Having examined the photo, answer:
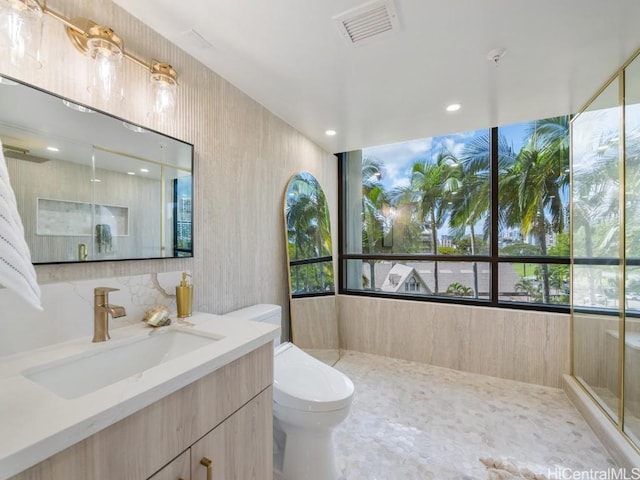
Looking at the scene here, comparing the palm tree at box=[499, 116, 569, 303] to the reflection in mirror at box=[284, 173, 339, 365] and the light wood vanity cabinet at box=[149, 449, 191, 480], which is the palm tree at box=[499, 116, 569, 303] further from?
the light wood vanity cabinet at box=[149, 449, 191, 480]

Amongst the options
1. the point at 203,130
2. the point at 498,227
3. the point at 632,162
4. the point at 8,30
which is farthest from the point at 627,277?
the point at 8,30

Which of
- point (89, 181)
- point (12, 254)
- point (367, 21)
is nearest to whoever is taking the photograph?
point (12, 254)

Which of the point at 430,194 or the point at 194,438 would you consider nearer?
the point at 194,438

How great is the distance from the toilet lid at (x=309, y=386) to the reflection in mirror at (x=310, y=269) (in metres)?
0.81

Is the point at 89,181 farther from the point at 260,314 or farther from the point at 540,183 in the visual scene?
the point at 540,183

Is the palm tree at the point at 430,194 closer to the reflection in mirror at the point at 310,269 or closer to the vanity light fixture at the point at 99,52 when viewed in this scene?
the reflection in mirror at the point at 310,269

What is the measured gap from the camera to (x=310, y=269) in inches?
108

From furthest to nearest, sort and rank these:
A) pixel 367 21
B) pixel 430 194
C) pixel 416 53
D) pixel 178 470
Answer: pixel 430 194 → pixel 416 53 → pixel 367 21 → pixel 178 470

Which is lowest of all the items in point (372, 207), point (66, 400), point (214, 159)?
point (66, 400)

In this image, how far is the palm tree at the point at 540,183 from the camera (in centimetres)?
244

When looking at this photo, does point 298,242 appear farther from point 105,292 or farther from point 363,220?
point 105,292

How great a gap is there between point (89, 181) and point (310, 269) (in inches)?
74.2

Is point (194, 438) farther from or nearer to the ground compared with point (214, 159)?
nearer to the ground

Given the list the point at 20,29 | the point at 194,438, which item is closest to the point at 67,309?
the point at 194,438
